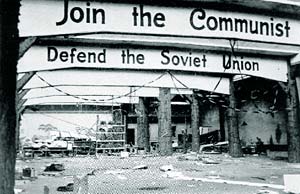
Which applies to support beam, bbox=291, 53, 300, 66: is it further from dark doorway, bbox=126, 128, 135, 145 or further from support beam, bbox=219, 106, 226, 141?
dark doorway, bbox=126, 128, 135, 145

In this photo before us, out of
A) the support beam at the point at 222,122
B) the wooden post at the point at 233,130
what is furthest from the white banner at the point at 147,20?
the support beam at the point at 222,122

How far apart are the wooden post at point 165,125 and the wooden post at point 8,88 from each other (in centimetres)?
1549

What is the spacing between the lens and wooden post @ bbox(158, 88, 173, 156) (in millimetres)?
18359

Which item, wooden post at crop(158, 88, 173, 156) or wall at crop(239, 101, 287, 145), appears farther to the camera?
wall at crop(239, 101, 287, 145)

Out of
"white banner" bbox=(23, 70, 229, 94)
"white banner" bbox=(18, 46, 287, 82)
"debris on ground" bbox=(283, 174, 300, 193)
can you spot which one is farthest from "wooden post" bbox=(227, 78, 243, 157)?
"debris on ground" bbox=(283, 174, 300, 193)

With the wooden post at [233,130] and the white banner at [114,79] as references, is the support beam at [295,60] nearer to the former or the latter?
the white banner at [114,79]

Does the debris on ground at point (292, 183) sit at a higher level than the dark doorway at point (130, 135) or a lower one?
lower

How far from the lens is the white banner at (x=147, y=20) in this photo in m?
3.68

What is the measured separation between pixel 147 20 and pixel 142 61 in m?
6.80

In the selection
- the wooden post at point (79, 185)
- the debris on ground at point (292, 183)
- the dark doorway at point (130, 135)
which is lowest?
the debris on ground at point (292, 183)

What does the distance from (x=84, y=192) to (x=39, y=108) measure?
2719 cm

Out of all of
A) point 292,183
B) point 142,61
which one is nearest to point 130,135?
point 142,61

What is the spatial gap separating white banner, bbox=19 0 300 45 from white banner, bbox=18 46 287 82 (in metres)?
3.13

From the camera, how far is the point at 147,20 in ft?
12.4
